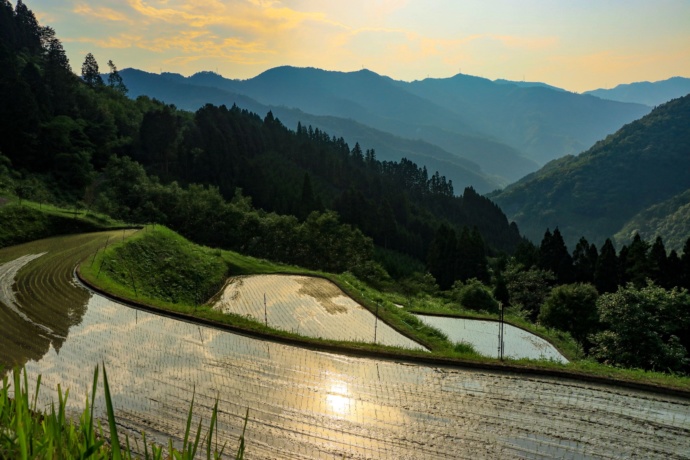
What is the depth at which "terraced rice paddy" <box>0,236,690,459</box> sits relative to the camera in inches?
380

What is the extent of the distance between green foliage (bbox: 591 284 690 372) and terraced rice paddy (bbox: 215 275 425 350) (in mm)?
12390

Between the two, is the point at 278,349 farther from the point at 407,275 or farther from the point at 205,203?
the point at 407,275

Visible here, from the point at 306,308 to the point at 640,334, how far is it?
1827 centimetres

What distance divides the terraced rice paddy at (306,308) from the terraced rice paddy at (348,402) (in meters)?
4.95

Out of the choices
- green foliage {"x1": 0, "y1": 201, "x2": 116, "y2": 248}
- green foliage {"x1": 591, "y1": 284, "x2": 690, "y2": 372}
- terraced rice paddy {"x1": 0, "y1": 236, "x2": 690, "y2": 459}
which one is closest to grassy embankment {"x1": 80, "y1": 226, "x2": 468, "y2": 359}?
terraced rice paddy {"x1": 0, "y1": 236, "x2": 690, "y2": 459}

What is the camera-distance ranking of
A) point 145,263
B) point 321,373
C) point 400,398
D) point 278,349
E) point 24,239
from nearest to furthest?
point 400,398 → point 321,373 → point 278,349 → point 145,263 → point 24,239

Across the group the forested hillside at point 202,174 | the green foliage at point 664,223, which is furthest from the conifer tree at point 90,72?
the green foliage at point 664,223

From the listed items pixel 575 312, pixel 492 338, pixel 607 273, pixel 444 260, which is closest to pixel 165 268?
pixel 492 338

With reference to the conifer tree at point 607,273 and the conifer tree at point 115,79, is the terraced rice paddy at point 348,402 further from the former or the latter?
the conifer tree at point 115,79

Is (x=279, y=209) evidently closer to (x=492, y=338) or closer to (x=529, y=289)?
(x=529, y=289)

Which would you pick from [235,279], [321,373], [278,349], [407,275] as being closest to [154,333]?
[278,349]

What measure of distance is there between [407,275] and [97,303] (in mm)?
44309

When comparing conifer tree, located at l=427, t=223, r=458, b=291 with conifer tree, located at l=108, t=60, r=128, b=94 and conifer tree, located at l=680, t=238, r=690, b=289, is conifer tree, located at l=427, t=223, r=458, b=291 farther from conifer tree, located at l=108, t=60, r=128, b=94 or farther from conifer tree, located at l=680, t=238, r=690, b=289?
conifer tree, located at l=108, t=60, r=128, b=94

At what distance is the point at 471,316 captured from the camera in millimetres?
27391
